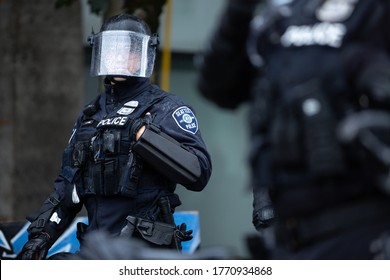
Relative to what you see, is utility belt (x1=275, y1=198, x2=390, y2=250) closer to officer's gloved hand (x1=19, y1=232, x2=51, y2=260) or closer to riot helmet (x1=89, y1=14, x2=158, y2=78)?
riot helmet (x1=89, y1=14, x2=158, y2=78)

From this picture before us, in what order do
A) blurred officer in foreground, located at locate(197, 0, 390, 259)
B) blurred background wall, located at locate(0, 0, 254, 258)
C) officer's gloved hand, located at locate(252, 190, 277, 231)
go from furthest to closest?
blurred background wall, located at locate(0, 0, 254, 258) < officer's gloved hand, located at locate(252, 190, 277, 231) < blurred officer in foreground, located at locate(197, 0, 390, 259)

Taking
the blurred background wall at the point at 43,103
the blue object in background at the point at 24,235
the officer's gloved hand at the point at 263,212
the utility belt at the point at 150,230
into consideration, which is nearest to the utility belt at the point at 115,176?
the utility belt at the point at 150,230

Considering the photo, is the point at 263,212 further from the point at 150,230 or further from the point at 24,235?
the point at 24,235

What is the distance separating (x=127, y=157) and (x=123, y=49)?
545mm

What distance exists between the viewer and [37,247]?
518cm

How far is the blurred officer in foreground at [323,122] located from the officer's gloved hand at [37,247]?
2.14m

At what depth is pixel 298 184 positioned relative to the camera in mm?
3111

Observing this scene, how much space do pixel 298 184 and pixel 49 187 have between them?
558 centimetres

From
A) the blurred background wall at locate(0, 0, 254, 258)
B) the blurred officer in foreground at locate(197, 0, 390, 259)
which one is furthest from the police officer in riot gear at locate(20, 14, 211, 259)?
the blurred background wall at locate(0, 0, 254, 258)

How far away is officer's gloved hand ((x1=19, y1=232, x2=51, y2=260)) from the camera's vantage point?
5.15m

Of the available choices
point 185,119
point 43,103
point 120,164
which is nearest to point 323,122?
point 185,119

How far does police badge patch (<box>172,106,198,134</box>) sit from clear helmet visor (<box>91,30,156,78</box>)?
0.89 feet

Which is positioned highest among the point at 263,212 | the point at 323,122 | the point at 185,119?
the point at 323,122

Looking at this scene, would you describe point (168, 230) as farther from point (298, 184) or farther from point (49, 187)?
point (49, 187)
